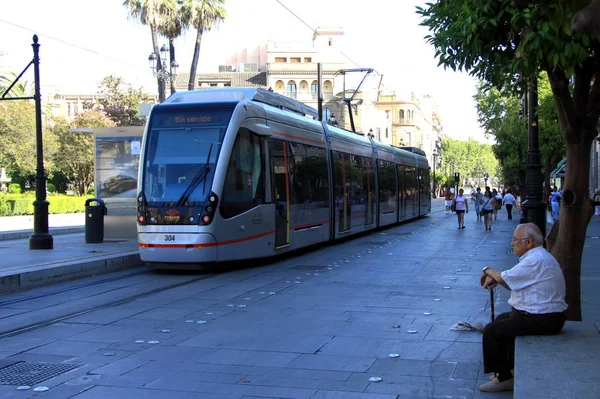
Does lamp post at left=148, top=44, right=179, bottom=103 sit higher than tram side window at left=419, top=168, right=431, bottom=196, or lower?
higher

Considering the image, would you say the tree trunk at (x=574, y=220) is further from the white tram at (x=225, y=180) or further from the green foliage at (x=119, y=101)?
the green foliage at (x=119, y=101)

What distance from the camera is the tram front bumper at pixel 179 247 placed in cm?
1224

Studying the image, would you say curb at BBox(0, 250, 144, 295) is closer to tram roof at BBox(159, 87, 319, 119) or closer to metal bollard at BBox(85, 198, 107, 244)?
metal bollard at BBox(85, 198, 107, 244)

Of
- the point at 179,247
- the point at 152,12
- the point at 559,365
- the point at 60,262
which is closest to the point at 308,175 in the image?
the point at 179,247

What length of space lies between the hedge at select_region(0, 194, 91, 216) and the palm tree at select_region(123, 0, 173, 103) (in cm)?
1495

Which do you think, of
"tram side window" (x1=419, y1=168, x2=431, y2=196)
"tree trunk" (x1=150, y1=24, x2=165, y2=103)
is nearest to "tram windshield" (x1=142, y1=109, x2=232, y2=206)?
"tree trunk" (x1=150, y1=24, x2=165, y2=103)

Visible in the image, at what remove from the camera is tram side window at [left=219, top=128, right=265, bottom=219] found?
12625mm

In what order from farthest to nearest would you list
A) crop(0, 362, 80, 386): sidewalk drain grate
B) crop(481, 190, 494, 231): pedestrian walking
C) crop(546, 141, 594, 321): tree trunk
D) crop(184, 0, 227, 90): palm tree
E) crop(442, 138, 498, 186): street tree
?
crop(442, 138, 498, 186): street tree
crop(184, 0, 227, 90): palm tree
crop(481, 190, 494, 231): pedestrian walking
crop(546, 141, 594, 321): tree trunk
crop(0, 362, 80, 386): sidewalk drain grate

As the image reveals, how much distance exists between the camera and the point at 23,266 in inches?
482

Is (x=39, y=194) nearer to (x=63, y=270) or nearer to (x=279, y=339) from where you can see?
(x=63, y=270)

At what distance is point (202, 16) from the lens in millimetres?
30875

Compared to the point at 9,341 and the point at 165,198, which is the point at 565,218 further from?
the point at 165,198

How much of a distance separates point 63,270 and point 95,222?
17.8ft

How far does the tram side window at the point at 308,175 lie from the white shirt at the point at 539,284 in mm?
10203
